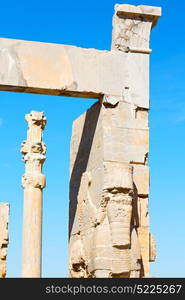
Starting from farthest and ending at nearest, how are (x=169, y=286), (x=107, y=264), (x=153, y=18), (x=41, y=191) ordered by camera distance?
(x=41, y=191) → (x=153, y=18) → (x=107, y=264) → (x=169, y=286)

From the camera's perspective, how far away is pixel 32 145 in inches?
707

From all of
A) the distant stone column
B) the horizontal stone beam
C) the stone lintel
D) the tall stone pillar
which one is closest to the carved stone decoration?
the distant stone column

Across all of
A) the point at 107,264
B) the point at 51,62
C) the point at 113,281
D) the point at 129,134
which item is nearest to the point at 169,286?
the point at 113,281

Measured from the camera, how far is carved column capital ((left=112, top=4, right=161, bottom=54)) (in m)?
16.4

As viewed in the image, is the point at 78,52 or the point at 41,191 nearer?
the point at 78,52

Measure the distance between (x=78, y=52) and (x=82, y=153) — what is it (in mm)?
2231

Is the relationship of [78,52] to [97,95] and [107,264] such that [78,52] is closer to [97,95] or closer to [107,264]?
[97,95]

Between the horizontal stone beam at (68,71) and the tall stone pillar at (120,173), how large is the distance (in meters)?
0.03

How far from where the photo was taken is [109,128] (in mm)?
15938

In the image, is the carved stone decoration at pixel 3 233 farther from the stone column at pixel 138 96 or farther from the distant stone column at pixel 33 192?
the stone column at pixel 138 96

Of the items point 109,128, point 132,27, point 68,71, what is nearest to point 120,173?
point 109,128

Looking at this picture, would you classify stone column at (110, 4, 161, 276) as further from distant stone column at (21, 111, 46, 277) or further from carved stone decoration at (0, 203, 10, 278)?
carved stone decoration at (0, 203, 10, 278)

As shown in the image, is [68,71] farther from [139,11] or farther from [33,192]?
[33,192]

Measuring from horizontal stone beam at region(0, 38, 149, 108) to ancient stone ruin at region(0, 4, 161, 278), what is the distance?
17 millimetres
